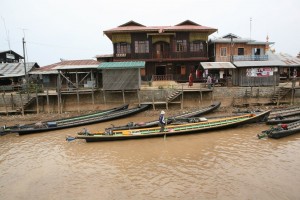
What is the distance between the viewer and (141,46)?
29.8 meters

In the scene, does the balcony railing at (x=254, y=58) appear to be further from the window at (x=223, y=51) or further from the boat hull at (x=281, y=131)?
the boat hull at (x=281, y=131)

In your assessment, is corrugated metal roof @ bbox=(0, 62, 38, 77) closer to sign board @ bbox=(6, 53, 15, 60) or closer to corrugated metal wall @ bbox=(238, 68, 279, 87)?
sign board @ bbox=(6, 53, 15, 60)

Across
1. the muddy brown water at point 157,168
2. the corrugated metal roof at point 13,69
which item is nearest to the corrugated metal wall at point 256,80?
the muddy brown water at point 157,168

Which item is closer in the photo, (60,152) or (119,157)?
(119,157)

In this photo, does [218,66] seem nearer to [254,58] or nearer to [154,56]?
[254,58]

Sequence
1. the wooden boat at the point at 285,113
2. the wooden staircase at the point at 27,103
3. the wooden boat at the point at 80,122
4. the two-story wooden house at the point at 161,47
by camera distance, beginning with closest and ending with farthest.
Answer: the wooden boat at the point at 80,122 < the wooden boat at the point at 285,113 < the wooden staircase at the point at 27,103 < the two-story wooden house at the point at 161,47

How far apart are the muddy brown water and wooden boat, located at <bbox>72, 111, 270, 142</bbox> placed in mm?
380

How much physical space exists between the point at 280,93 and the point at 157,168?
1816cm

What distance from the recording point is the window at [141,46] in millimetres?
29750

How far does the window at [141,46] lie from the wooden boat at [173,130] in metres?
15.3

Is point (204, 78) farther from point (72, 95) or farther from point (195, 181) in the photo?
point (195, 181)

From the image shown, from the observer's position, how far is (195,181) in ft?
34.3

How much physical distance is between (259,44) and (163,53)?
1209 cm

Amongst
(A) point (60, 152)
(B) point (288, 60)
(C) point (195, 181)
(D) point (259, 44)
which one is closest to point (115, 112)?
(A) point (60, 152)
